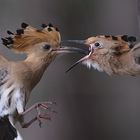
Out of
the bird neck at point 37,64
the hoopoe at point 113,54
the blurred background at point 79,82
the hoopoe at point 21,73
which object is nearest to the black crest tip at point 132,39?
the hoopoe at point 113,54

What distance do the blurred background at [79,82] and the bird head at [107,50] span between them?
1477mm

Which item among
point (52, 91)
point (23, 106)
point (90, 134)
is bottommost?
point (90, 134)

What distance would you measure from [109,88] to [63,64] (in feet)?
1.38

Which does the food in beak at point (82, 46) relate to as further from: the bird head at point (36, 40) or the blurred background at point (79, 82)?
the blurred background at point (79, 82)

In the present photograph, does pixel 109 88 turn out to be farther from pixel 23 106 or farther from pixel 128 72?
pixel 23 106

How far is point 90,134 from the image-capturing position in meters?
5.45

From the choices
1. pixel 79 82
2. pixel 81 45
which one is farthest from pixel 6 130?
pixel 79 82

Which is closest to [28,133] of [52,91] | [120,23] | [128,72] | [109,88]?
[52,91]

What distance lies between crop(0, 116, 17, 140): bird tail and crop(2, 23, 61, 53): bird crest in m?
0.34

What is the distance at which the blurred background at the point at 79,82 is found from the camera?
5.28 metres

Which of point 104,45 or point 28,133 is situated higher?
point 104,45

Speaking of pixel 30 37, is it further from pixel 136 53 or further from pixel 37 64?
pixel 136 53

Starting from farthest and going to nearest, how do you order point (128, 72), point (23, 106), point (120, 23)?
1. point (120, 23)
2. point (128, 72)
3. point (23, 106)

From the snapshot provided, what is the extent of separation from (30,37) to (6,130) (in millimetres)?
445
